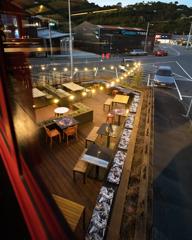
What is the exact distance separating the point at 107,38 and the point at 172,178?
112 ft

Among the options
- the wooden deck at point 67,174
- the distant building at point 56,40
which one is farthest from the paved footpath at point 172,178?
the distant building at point 56,40

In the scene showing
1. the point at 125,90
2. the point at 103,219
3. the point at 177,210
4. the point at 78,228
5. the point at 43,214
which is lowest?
the point at 177,210

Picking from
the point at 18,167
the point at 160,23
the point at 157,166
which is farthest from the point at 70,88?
the point at 160,23

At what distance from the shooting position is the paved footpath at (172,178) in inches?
200

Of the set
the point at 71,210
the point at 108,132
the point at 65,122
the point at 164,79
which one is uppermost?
the point at 164,79

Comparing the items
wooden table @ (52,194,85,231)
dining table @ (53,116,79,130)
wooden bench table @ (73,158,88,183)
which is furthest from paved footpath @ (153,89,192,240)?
dining table @ (53,116,79,130)

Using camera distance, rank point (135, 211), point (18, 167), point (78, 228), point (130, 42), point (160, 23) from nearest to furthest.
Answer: point (18, 167)
point (135, 211)
point (78, 228)
point (130, 42)
point (160, 23)

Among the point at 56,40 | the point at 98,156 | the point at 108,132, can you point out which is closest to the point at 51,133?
the point at 108,132

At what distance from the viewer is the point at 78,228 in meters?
4.36

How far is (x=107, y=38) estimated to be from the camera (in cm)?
3494

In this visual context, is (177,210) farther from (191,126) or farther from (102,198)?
(191,126)

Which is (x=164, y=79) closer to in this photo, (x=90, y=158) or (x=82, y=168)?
(x=90, y=158)

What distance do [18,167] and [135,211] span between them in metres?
3.11

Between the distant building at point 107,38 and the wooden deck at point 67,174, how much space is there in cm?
3127
